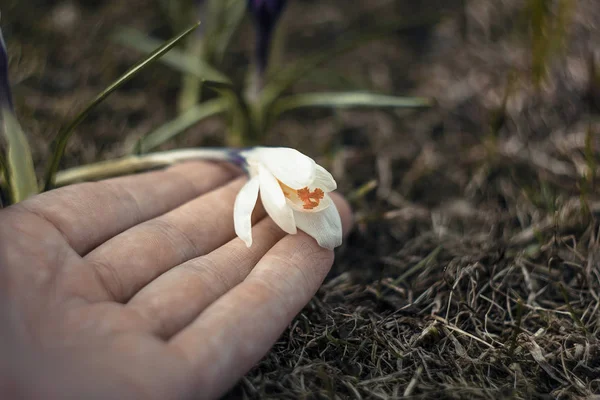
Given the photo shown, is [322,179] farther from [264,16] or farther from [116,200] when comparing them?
[264,16]

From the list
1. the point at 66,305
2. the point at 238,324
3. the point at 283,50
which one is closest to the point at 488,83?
the point at 283,50


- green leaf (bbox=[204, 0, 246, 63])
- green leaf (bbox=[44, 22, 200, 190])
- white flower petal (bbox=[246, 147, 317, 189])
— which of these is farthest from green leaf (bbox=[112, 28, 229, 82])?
white flower petal (bbox=[246, 147, 317, 189])

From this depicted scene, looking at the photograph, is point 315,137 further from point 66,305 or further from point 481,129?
point 66,305

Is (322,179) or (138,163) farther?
(138,163)

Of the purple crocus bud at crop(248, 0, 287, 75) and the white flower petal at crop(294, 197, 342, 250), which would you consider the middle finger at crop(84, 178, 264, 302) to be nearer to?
the white flower petal at crop(294, 197, 342, 250)

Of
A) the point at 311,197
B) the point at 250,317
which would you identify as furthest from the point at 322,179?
the point at 250,317

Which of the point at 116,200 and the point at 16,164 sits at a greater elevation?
the point at 16,164

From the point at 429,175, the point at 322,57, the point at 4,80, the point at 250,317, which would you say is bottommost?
the point at 429,175
